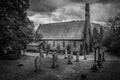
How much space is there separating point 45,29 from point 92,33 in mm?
17412

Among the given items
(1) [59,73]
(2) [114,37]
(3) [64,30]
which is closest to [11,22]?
(1) [59,73]

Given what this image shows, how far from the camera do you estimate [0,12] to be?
12.2 m

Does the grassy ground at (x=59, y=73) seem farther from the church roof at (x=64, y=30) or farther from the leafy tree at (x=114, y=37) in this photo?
the church roof at (x=64, y=30)

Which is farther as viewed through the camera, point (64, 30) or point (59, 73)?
point (64, 30)

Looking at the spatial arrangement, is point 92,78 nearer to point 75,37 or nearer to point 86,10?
point 75,37

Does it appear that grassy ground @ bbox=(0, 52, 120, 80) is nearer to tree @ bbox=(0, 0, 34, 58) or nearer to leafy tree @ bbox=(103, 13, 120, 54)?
tree @ bbox=(0, 0, 34, 58)

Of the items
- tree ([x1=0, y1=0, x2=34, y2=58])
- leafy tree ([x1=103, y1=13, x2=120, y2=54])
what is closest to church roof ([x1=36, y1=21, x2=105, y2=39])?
leafy tree ([x1=103, y1=13, x2=120, y2=54])

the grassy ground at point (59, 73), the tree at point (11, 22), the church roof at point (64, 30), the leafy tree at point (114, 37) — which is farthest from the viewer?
the church roof at point (64, 30)

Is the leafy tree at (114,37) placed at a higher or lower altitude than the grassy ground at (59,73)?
higher

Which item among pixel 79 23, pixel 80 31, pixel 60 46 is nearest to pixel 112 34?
pixel 80 31

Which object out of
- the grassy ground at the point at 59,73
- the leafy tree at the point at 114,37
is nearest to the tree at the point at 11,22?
the grassy ground at the point at 59,73

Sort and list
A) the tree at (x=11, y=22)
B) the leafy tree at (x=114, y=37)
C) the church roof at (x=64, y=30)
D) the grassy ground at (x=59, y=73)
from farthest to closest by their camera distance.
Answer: the church roof at (x=64, y=30)
the leafy tree at (x=114, y=37)
the tree at (x=11, y=22)
the grassy ground at (x=59, y=73)

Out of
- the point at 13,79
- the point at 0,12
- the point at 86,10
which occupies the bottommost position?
the point at 13,79

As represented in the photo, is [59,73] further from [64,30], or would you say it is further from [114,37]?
[64,30]
